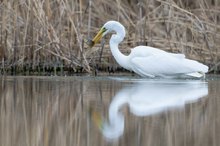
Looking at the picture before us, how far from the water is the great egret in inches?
28.3

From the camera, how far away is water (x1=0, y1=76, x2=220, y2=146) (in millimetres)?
5219

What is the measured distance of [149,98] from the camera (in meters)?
7.75

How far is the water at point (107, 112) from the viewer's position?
17.1ft

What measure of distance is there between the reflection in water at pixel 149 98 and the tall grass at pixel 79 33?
4.81ft

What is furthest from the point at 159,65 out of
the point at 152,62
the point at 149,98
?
the point at 149,98

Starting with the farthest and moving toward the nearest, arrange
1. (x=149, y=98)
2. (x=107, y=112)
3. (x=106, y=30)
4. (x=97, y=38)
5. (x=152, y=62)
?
(x=106, y=30)
(x=97, y=38)
(x=152, y=62)
(x=149, y=98)
(x=107, y=112)

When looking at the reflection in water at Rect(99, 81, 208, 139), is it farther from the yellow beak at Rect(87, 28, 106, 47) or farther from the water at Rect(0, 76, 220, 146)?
the yellow beak at Rect(87, 28, 106, 47)

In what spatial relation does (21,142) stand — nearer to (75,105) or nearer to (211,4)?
(75,105)

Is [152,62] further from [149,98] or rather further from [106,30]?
[149,98]

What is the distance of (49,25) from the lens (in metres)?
10.8

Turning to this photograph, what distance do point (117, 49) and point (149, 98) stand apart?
10.6ft

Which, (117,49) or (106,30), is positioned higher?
(106,30)

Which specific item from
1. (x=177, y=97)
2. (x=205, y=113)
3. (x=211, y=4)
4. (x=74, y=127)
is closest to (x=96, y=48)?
(x=211, y=4)

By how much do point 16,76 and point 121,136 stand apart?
17.2 feet
